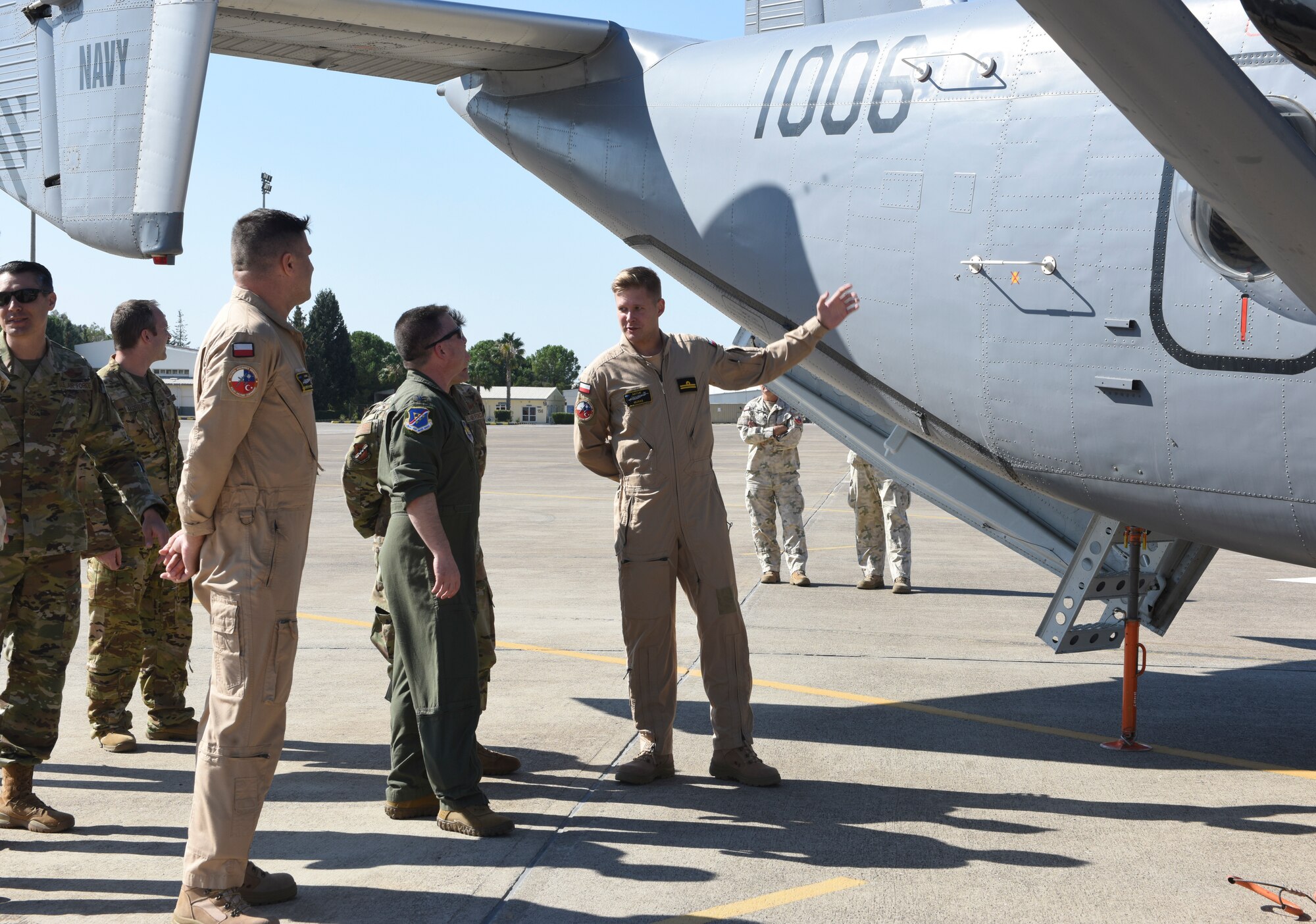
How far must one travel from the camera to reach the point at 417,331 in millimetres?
4520

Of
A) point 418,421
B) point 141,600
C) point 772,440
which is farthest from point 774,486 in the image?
point 418,421

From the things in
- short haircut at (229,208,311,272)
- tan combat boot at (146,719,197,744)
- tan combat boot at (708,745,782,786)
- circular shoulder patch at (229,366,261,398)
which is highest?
short haircut at (229,208,311,272)

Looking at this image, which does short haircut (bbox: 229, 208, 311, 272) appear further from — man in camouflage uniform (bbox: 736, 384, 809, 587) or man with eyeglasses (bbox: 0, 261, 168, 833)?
man in camouflage uniform (bbox: 736, 384, 809, 587)

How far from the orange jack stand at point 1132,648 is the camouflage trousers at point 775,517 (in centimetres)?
520

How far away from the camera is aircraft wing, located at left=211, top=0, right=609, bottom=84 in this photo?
6.27 meters

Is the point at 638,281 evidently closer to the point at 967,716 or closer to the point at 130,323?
the point at 130,323

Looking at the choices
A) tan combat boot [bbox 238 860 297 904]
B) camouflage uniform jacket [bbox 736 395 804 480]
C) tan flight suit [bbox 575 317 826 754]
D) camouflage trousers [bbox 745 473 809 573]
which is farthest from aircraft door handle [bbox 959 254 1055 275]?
camouflage uniform jacket [bbox 736 395 804 480]

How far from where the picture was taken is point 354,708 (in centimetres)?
643

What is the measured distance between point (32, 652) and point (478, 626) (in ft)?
5.87

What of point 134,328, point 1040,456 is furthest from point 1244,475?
point 134,328

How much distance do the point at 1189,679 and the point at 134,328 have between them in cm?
647

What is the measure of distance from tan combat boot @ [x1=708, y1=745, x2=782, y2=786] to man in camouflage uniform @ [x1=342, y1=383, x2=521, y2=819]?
3.09 ft

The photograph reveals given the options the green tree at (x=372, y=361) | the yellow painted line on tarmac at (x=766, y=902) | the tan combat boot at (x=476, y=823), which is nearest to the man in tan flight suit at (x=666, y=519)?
the tan combat boot at (x=476, y=823)

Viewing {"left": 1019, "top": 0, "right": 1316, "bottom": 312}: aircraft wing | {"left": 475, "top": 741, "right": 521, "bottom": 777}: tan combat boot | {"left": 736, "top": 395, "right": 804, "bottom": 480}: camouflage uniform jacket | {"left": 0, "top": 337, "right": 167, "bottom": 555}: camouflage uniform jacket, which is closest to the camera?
{"left": 1019, "top": 0, "right": 1316, "bottom": 312}: aircraft wing
